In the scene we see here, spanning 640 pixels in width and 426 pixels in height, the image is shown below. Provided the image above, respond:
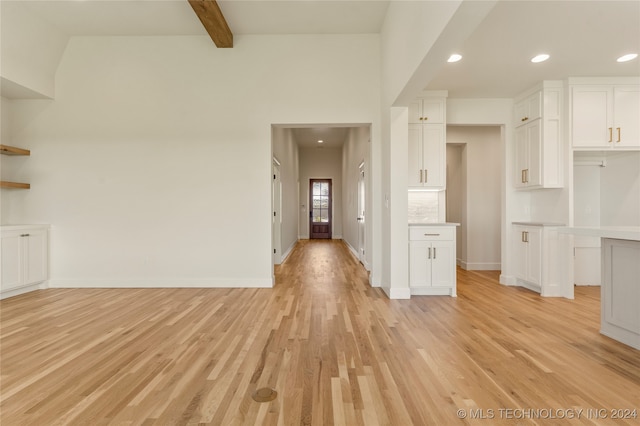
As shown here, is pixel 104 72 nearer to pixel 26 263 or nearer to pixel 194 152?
pixel 194 152

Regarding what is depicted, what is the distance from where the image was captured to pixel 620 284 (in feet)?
8.43

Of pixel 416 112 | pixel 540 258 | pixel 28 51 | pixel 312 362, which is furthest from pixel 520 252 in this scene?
pixel 28 51

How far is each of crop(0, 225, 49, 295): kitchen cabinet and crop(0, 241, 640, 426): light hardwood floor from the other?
0.38 meters

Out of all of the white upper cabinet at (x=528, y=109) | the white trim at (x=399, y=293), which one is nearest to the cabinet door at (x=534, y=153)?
the white upper cabinet at (x=528, y=109)

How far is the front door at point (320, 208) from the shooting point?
1198 cm

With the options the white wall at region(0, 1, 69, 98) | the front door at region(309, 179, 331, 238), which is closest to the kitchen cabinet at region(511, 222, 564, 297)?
the white wall at region(0, 1, 69, 98)

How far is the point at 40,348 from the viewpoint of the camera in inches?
97.7

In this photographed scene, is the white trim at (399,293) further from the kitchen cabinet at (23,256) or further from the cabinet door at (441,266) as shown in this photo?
the kitchen cabinet at (23,256)

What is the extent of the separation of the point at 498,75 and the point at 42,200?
640 cm

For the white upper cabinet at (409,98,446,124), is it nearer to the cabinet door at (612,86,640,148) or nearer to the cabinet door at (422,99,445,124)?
the cabinet door at (422,99,445,124)

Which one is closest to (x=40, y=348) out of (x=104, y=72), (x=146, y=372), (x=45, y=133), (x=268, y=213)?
(x=146, y=372)

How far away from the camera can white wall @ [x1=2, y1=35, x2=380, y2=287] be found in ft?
14.7

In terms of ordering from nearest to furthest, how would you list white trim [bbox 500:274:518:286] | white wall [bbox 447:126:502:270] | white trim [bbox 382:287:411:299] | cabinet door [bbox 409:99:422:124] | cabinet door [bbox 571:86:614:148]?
white trim [bbox 382:287:411:299], cabinet door [bbox 571:86:614:148], cabinet door [bbox 409:99:422:124], white trim [bbox 500:274:518:286], white wall [bbox 447:126:502:270]

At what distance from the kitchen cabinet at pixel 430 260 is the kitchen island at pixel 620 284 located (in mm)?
1450
